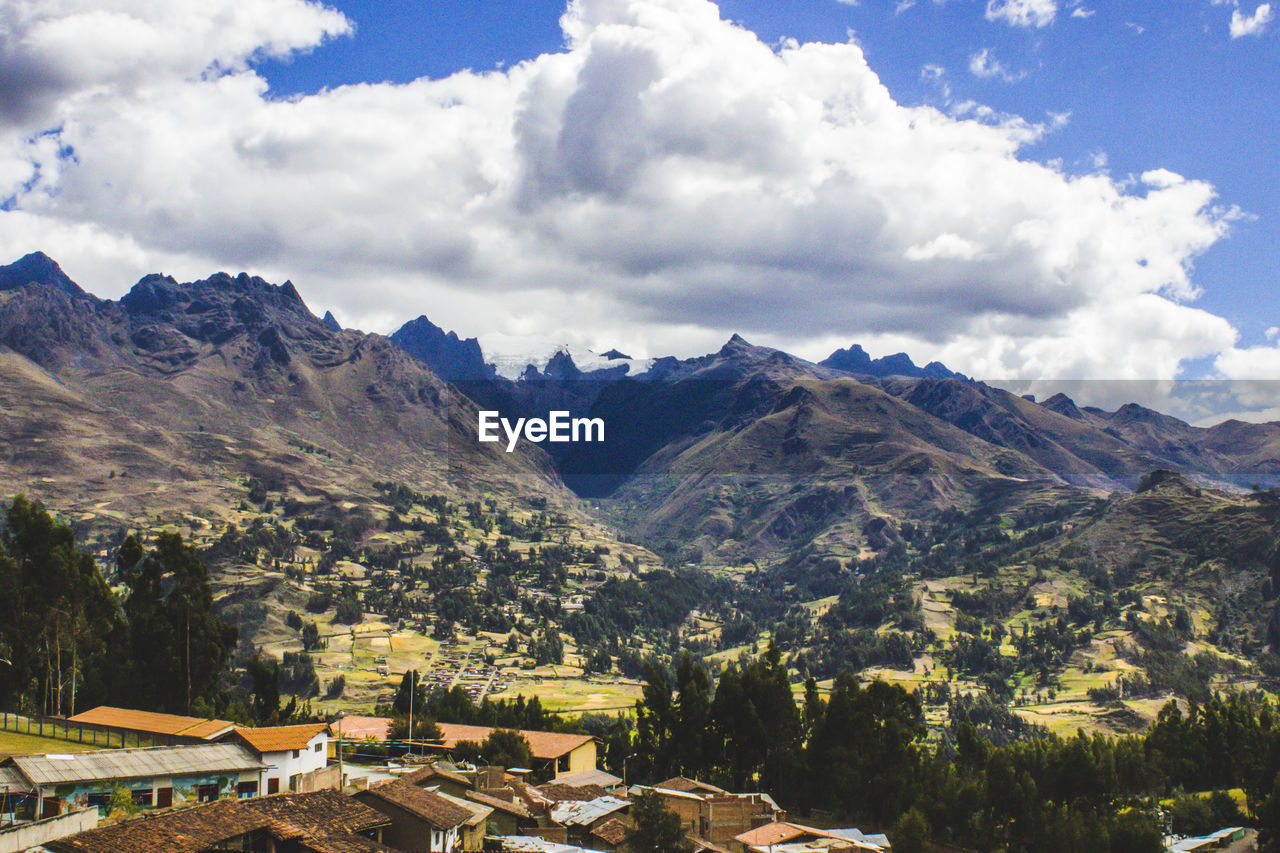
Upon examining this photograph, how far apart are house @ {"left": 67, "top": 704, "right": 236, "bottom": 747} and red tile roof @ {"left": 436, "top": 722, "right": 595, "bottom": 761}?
33.6m

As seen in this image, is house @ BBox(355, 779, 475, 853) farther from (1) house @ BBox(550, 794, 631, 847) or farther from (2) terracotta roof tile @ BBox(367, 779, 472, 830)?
(1) house @ BBox(550, 794, 631, 847)

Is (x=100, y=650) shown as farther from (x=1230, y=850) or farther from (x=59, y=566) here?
(x=1230, y=850)

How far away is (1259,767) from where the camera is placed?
98812 mm

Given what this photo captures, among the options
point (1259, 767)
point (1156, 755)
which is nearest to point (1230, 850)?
point (1259, 767)

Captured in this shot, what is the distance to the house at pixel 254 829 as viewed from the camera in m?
39.9

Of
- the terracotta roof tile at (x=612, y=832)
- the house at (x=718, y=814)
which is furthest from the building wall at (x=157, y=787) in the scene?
the house at (x=718, y=814)

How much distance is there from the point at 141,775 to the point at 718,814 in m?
40.1

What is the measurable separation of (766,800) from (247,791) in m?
39.2

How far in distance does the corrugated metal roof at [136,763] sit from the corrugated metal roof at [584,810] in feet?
66.4

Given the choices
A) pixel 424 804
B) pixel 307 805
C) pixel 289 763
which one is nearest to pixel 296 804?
pixel 307 805

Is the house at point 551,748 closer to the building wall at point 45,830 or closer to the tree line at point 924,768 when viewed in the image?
the tree line at point 924,768

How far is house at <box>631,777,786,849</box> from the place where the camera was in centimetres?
7162

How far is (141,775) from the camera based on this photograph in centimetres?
4841

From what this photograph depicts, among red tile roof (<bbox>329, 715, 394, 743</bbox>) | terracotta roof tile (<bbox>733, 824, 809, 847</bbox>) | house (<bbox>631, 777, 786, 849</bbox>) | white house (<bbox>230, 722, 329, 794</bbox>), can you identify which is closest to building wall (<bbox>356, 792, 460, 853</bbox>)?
white house (<bbox>230, 722, 329, 794</bbox>)
